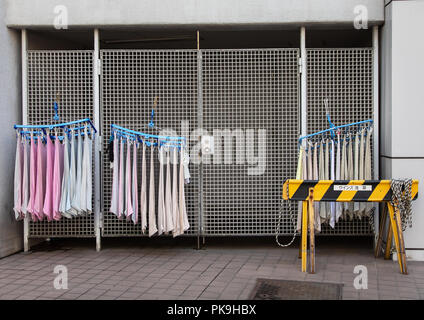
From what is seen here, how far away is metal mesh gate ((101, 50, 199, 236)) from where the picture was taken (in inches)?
309

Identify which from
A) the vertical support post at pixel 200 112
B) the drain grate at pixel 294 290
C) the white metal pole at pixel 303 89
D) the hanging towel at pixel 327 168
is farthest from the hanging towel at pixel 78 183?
the hanging towel at pixel 327 168

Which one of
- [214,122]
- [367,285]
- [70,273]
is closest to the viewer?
[367,285]

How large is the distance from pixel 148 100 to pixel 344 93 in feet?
9.53

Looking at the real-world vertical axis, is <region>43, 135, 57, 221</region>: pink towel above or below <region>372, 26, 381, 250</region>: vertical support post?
below

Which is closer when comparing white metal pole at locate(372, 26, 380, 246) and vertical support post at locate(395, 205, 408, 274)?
vertical support post at locate(395, 205, 408, 274)

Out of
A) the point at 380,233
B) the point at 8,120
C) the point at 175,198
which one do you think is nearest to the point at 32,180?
the point at 8,120

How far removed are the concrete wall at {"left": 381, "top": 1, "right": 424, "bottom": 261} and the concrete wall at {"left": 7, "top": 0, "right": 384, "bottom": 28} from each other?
0.43 meters

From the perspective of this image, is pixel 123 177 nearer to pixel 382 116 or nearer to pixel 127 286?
pixel 127 286

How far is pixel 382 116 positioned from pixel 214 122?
246 centimetres

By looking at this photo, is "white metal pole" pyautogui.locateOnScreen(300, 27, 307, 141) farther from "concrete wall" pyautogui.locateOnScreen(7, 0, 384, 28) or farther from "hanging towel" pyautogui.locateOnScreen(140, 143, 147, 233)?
"hanging towel" pyautogui.locateOnScreen(140, 143, 147, 233)

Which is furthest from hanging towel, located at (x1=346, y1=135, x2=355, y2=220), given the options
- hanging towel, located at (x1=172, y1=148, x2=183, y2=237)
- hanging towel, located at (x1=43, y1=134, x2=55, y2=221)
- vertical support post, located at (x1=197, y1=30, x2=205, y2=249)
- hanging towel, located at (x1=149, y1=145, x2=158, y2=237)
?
hanging towel, located at (x1=43, y1=134, x2=55, y2=221)
